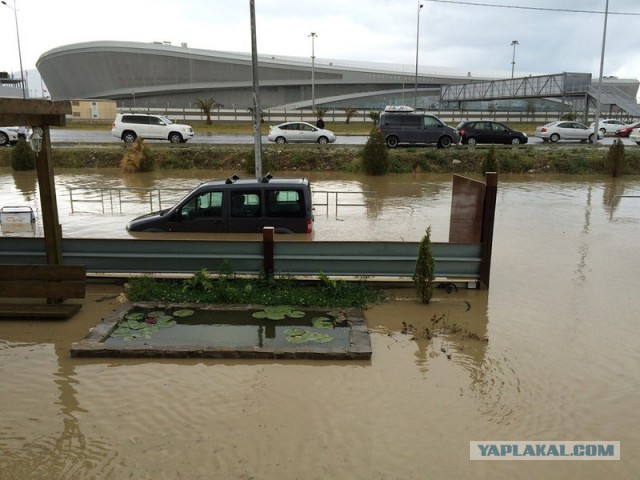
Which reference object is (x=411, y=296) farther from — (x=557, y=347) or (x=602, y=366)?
(x=602, y=366)

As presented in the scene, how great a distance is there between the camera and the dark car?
3086 cm

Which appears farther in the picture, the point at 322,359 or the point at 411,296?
the point at 411,296

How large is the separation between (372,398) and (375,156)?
1936cm

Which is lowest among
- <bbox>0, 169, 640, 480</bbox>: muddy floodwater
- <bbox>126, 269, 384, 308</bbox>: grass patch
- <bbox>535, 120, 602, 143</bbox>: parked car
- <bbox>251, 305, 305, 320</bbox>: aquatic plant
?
<bbox>0, 169, 640, 480</bbox>: muddy floodwater

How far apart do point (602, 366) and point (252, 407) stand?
13.2 feet

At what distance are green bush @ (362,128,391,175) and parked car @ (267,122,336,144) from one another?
830 cm

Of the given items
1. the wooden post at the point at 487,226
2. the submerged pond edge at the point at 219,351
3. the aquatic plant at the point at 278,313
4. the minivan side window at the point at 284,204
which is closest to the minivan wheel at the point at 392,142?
the minivan side window at the point at 284,204

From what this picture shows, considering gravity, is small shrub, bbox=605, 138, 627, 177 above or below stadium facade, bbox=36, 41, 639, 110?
below

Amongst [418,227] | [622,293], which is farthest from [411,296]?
[418,227]

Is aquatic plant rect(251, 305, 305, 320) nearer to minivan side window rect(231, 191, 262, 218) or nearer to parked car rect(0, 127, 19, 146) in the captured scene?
minivan side window rect(231, 191, 262, 218)

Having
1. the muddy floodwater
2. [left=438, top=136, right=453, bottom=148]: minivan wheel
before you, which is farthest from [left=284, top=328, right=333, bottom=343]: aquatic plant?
[left=438, top=136, right=453, bottom=148]: minivan wheel

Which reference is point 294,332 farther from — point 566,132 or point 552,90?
point 552,90

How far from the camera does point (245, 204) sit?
10562mm

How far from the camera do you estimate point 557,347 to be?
666 centimetres
